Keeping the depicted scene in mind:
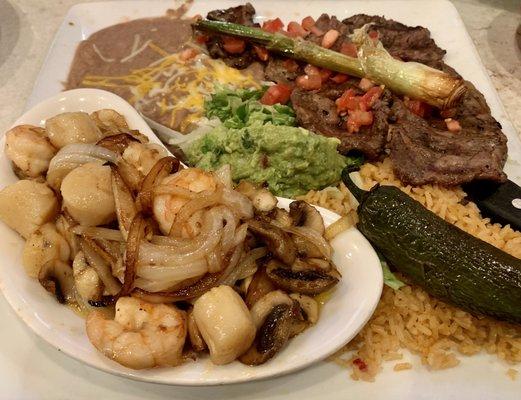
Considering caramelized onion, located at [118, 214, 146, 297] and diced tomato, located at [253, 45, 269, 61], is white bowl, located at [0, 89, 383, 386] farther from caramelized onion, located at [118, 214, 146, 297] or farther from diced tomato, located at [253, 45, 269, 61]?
diced tomato, located at [253, 45, 269, 61]

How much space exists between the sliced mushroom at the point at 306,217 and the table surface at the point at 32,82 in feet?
2.63

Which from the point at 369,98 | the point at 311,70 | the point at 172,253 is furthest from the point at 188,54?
the point at 172,253

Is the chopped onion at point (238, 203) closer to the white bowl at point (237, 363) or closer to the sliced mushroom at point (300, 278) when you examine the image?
the sliced mushroom at point (300, 278)

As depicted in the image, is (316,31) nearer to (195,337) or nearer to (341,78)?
(341,78)

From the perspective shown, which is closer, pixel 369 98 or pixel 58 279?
pixel 58 279

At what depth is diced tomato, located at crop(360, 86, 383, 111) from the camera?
3.37 m

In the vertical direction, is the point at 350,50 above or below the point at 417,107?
above

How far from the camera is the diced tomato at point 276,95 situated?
3.53 metres

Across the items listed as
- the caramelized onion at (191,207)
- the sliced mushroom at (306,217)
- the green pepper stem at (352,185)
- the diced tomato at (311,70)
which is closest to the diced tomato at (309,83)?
the diced tomato at (311,70)

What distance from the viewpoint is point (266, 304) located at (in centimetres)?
215

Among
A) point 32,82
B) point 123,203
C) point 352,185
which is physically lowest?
point 32,82

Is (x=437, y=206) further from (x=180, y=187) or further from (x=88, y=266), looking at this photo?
(x=88, y=266)

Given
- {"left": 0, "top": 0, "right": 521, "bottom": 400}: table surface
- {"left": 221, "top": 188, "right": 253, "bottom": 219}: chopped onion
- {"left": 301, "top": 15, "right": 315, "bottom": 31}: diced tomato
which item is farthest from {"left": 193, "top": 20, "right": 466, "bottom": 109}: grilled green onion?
{"left": 221, "top": 188, "right": 253, "bottom": 219}: chopped onion

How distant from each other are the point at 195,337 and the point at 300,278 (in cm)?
51
